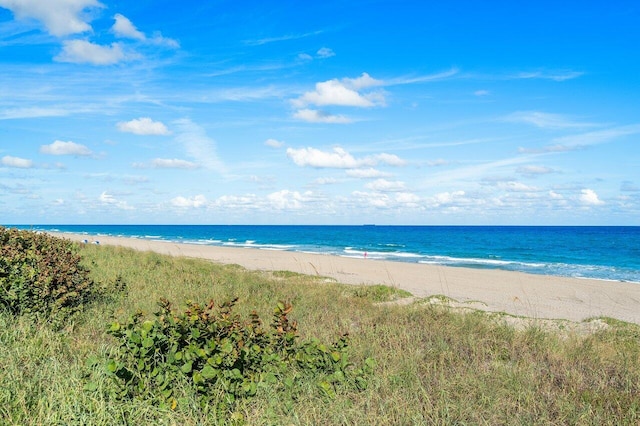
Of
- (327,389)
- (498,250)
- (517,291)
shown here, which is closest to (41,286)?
(327,389)

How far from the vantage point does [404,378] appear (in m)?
5.67

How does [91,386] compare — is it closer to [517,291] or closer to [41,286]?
[41,286]

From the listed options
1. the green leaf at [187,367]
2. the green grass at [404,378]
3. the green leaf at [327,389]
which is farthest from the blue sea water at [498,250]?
the green leaf at [327,389]

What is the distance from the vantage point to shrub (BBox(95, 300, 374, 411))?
470cm

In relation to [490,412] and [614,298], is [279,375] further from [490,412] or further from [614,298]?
[614,298]

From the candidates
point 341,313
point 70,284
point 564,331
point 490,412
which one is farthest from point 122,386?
point 564,331

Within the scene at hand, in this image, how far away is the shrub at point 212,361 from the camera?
15.4 feet

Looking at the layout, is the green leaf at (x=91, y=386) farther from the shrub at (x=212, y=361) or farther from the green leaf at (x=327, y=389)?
the green leaf at (x=327, y=389)

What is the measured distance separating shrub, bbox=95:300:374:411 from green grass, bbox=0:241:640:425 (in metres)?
0.15

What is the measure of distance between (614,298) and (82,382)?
19.9 metres

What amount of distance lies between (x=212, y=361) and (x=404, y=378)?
7.37 ft

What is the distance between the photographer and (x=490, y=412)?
4.78m

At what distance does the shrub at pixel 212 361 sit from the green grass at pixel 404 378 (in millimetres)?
154

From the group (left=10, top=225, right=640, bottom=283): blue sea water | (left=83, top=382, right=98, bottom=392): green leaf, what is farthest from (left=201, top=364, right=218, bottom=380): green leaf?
(left=10, top=225, right=640, bottom=283): blue sea water
